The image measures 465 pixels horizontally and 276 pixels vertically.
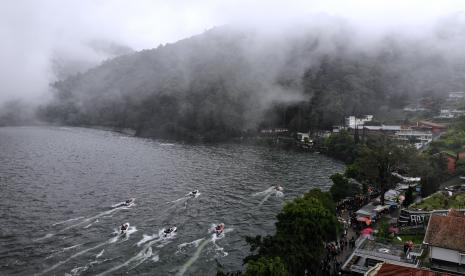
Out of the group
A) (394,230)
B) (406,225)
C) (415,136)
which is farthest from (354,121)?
(394,230)

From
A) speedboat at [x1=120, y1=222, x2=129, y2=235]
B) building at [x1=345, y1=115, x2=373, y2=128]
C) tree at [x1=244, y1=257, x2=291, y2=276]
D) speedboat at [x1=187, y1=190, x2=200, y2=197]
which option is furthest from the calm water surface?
building at [x1=345, y1=115, x2=373, y2=128]

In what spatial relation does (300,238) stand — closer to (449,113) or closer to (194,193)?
(194,193)

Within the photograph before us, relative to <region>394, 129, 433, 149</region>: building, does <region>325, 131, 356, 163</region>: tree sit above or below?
below

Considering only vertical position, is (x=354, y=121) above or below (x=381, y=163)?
above

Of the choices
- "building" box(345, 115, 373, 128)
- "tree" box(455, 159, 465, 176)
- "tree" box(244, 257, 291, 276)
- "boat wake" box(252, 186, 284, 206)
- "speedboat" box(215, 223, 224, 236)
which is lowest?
"speedboat" box(215, 223, 224, 236)

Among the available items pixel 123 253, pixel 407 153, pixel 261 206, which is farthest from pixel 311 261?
pixel 407 153

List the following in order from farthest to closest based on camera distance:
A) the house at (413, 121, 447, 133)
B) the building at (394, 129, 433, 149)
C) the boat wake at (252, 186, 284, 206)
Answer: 1. the house at (413, 121, 447, 133)
2. the building at (394, 129, 433, 149)
3. the boat wake at (252, 186, 284, 206)

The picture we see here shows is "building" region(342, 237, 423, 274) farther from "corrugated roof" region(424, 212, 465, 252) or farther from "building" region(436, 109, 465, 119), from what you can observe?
"building" region(436, 109, 465, 119)

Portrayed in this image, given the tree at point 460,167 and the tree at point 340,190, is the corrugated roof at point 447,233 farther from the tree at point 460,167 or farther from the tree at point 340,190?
the tree at point 460,167

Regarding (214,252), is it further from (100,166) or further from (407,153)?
(100,166)
